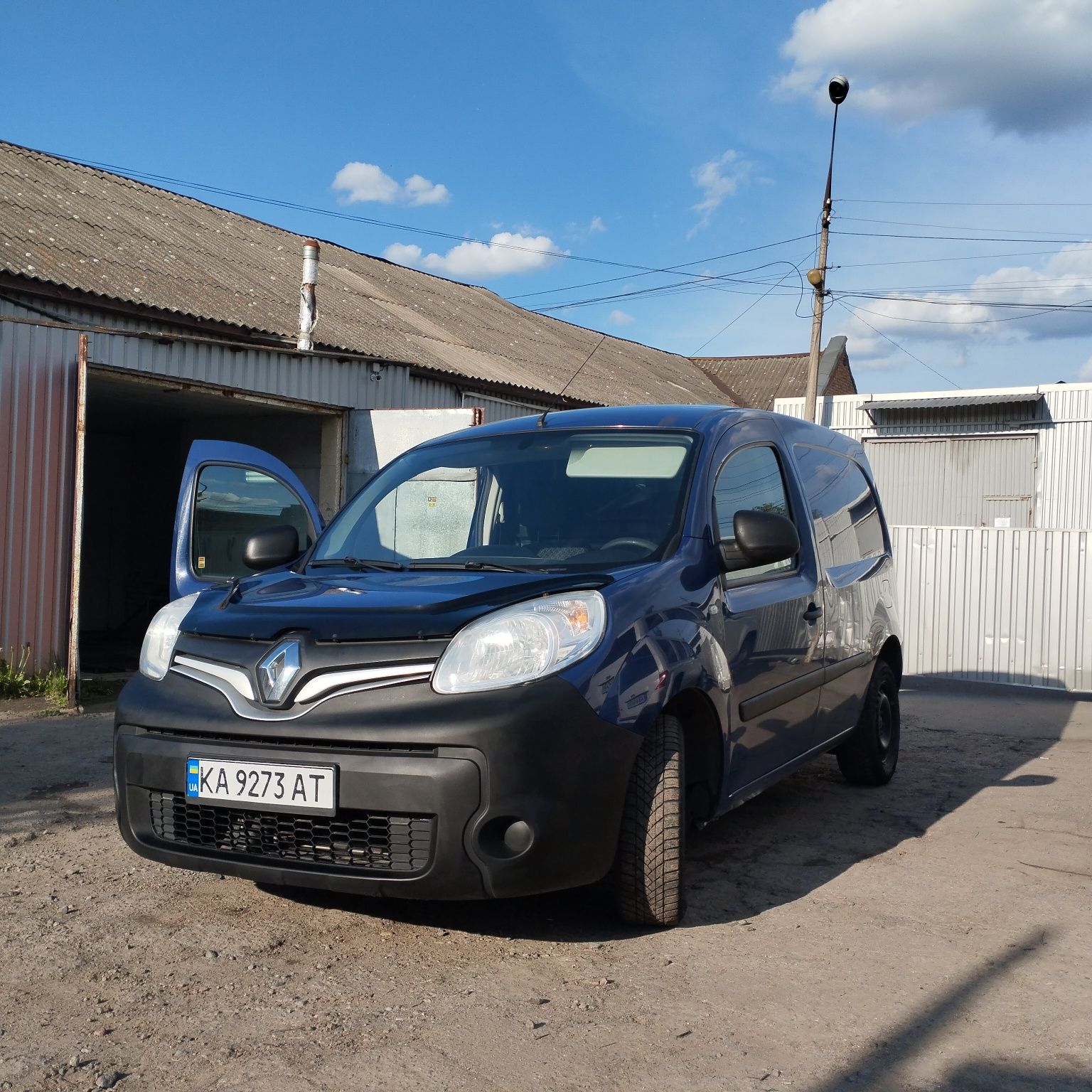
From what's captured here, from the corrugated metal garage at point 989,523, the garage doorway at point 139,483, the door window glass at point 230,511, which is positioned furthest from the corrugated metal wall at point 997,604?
the door window glass at point 230,511

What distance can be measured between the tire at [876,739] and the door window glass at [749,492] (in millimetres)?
1532

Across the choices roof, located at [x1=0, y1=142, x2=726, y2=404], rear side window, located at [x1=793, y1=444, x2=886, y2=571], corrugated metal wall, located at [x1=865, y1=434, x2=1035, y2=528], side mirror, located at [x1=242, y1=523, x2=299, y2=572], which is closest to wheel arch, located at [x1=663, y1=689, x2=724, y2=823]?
rear side window, located at [x1=793, y1=444, x2=886, y2=571]

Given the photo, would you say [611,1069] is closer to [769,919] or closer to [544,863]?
[544,863]

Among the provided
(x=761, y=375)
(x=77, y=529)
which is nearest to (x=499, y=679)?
(x=77, y=529)

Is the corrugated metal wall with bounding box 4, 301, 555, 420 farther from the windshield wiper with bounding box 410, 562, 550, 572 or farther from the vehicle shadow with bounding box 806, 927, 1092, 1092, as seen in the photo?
the vehicle shadow with bounding box 806, 927, 1092, 1092

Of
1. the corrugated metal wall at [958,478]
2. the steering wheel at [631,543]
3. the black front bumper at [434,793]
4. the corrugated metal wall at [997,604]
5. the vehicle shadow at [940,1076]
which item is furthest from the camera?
the corrugated metal wall at [958,478]

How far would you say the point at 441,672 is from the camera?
127 inches

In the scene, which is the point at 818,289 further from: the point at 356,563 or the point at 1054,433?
the point at 356,563

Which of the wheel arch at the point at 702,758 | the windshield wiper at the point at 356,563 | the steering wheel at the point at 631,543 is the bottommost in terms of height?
the wheel arch at the point at 702,758

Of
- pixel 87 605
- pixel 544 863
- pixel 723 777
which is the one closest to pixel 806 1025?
pixel 544 863

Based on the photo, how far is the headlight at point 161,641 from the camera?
12.1ft

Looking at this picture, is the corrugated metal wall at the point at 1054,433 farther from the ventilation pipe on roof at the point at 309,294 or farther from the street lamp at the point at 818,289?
the ventilation pipe on roof at the point at 309,294

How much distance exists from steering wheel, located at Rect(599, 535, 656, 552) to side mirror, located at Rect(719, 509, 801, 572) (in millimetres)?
306

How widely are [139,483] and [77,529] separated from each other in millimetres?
8074
